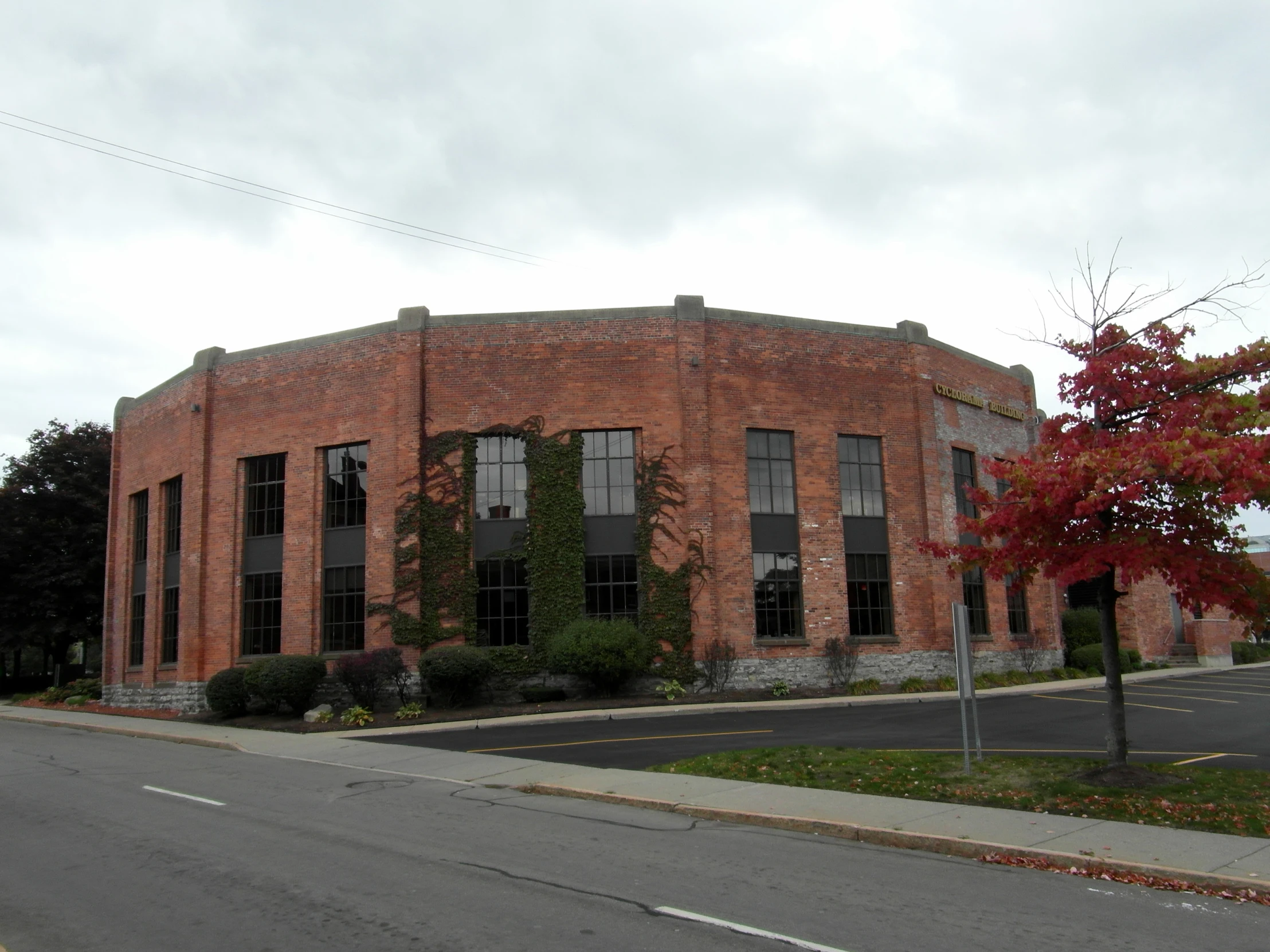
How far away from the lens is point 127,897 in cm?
733

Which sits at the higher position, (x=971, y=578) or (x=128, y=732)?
(x=971, y=578)

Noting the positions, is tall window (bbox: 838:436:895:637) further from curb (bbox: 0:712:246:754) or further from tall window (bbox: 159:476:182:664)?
tall window (bbox: 159:476:182:664)

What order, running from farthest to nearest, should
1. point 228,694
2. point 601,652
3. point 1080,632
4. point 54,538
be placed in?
point 54,538 → point 1080,632 → point 228,694 → point 601,652

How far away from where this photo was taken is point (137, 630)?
109ft

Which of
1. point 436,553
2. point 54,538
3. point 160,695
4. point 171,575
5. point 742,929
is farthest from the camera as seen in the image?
point 54,538

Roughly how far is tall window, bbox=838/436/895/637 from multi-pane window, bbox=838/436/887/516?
0.06 feet

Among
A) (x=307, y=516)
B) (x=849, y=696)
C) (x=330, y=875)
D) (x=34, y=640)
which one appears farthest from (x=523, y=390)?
(x=34, y=640)

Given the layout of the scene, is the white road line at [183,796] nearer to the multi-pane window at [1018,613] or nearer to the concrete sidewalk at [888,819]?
the concrete sidewalk at [888,819]

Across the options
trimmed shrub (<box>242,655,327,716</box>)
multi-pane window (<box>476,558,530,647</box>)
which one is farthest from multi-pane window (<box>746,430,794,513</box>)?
trimmed shrub (<box>242,655,327,716</box>)

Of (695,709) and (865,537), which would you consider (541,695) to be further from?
(865,537)

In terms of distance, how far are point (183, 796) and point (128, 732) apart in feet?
40.0

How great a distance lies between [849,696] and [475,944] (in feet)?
68.2

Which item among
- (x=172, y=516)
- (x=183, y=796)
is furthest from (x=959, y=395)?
(x=172, y=516)

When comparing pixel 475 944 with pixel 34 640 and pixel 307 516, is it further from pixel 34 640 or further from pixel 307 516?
pixel 34 640
